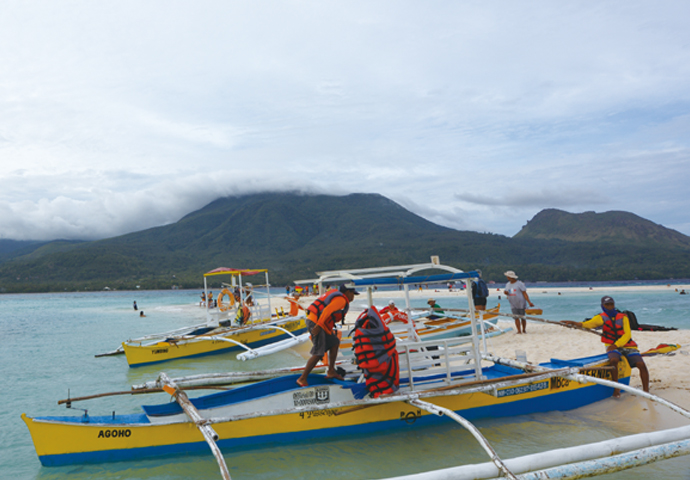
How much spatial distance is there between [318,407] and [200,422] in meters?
1.46

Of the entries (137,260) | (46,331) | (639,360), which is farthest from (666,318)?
(137,260)

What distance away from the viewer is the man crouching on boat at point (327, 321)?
6625 millimetres

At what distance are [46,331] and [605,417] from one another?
3206 centimetres

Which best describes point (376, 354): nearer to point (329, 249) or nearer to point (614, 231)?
point (329, 249)

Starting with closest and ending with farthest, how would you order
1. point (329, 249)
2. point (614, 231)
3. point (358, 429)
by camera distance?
point (358, 429)
point (329, 249)
point (614, 231)

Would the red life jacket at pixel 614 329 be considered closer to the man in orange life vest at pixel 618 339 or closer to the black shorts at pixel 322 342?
the man in orange life vest at pixel 618 339

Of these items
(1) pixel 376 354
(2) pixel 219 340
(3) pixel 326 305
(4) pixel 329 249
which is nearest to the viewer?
(1) pixel 376 354

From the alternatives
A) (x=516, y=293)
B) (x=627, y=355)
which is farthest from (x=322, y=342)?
(x=516, y=293)

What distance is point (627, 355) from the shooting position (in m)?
7.19

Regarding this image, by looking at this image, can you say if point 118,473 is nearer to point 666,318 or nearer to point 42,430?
point 42,430

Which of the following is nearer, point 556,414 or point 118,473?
point 118,473

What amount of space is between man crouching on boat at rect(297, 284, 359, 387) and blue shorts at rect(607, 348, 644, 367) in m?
4.71

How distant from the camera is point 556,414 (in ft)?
23.4

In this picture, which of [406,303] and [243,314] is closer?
[406,303]
